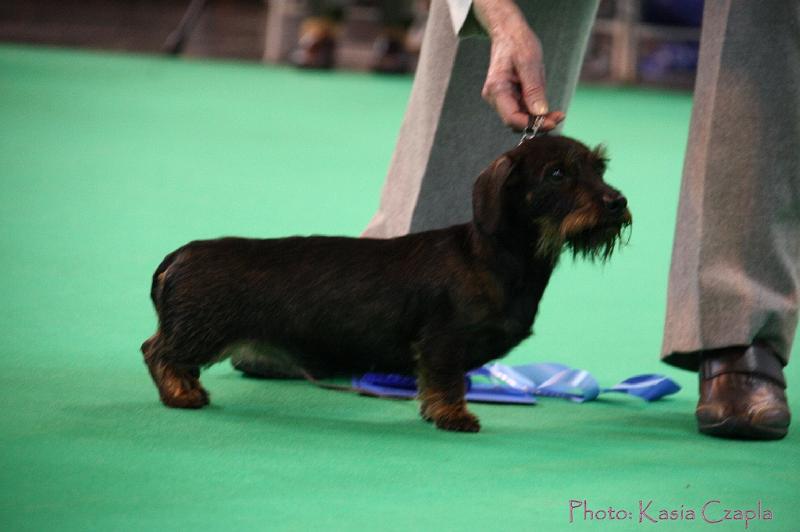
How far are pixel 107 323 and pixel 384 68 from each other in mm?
7502

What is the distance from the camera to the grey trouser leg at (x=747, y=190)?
2.61 metres

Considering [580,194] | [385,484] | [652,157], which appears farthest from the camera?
[652,157]

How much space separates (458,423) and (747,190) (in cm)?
74

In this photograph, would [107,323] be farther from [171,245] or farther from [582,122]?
[582,122]

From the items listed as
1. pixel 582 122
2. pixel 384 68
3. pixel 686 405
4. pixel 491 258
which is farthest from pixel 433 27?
pixel 384 68

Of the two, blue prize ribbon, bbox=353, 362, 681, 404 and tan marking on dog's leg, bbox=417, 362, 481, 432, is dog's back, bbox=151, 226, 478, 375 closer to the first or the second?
tan marking on dog's leg, bbox=417, 362, 481, 432

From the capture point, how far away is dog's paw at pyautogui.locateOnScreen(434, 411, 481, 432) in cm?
242

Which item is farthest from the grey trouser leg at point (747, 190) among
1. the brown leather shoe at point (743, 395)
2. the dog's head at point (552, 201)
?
the dog's head at point (552, 201)

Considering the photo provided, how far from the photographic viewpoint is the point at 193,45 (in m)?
12.3

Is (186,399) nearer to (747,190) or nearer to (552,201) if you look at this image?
(552,201)

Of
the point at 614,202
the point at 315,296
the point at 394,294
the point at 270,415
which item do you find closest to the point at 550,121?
the point at 614,202

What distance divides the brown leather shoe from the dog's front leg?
1.46 ft

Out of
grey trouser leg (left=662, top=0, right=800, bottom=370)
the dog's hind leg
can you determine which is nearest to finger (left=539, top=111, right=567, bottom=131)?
grey trouser leg (left=662, top=0, right=800, bottom=370)

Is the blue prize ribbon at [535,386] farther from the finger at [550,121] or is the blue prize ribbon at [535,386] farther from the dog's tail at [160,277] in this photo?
the finger at [550,121]
